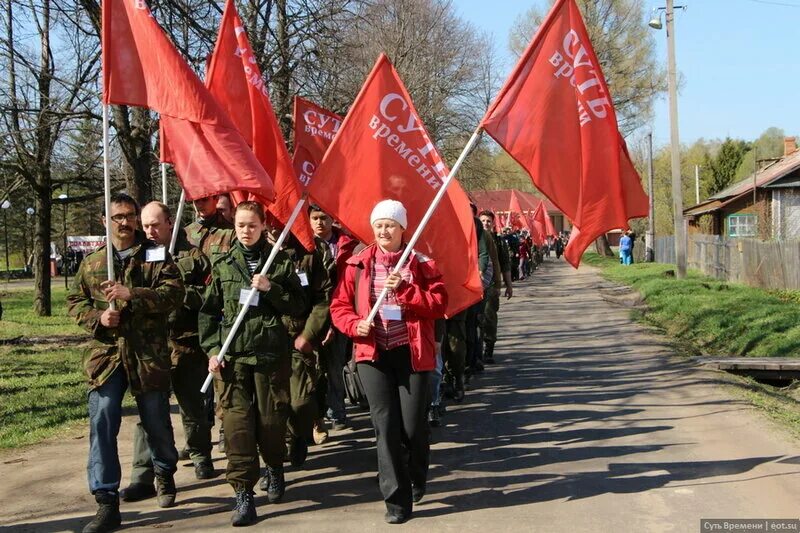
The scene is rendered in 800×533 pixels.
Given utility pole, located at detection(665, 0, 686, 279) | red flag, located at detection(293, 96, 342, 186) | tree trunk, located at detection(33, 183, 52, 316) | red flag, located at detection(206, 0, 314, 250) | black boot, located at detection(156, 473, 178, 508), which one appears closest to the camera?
black boot, located at detection(156, 473, 178, 508)

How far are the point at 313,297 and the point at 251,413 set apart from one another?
1182 millimetres

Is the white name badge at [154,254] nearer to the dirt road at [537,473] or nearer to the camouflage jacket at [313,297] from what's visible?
the camouflage jacket at [313,297]

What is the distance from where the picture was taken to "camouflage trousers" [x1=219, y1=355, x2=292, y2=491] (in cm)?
509

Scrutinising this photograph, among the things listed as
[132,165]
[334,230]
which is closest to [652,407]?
[334,230]

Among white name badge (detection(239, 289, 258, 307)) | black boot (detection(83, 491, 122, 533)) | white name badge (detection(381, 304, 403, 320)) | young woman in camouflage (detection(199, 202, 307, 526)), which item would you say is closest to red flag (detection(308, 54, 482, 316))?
young woman in camouflage (detection(199, 202, 307, 526))

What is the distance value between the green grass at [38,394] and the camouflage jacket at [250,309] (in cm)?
316

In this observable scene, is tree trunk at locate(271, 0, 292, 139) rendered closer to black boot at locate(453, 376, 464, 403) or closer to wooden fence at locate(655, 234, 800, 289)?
black boot at locate(453, 376, 464, 403)

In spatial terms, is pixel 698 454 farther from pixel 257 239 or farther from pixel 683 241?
pixel 683 241

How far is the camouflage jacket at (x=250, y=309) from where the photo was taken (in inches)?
204

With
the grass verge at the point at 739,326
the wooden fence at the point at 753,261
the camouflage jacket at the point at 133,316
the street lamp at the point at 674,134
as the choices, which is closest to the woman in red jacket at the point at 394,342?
the camouflage jacket at the point at 133,316

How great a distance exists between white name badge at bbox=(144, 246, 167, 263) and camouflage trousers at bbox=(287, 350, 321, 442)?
1302mm

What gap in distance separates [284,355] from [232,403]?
0.43 m

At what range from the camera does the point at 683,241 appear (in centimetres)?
2777

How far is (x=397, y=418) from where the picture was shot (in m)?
5.16
